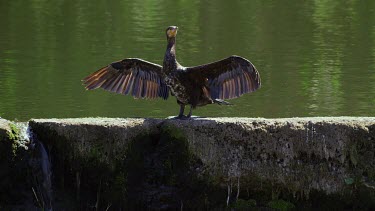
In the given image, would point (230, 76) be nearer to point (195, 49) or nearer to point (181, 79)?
point (181, 79)

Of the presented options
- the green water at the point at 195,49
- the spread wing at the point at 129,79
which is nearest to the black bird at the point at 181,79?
the spread wing at the point at 129,79

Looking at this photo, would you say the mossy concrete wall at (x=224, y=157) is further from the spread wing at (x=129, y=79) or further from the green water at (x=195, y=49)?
the green water at (x=195, y=49)

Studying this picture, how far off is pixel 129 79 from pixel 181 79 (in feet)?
1.95

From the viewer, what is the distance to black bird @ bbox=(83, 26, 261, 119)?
24.8 feet

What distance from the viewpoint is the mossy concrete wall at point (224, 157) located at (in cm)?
699

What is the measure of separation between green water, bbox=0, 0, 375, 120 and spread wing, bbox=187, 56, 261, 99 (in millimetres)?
2735

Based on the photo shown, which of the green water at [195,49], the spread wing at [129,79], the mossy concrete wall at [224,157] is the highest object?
the spread wing at [129,79]

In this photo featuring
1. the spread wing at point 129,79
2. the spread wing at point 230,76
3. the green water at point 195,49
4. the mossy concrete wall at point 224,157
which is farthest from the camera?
the green water at point 195,49

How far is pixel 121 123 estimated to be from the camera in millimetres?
7070

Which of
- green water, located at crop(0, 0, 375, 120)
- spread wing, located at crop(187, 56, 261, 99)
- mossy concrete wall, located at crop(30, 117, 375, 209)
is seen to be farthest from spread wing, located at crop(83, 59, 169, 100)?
green water, located at crop(0, 0, 375, 120)

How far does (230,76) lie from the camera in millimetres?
7625

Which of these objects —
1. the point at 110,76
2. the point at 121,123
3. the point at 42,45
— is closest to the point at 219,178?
the point at 121,123

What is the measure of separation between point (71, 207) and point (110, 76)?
1.46 meters

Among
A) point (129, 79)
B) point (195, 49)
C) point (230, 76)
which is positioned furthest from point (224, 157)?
point (195, 49)
